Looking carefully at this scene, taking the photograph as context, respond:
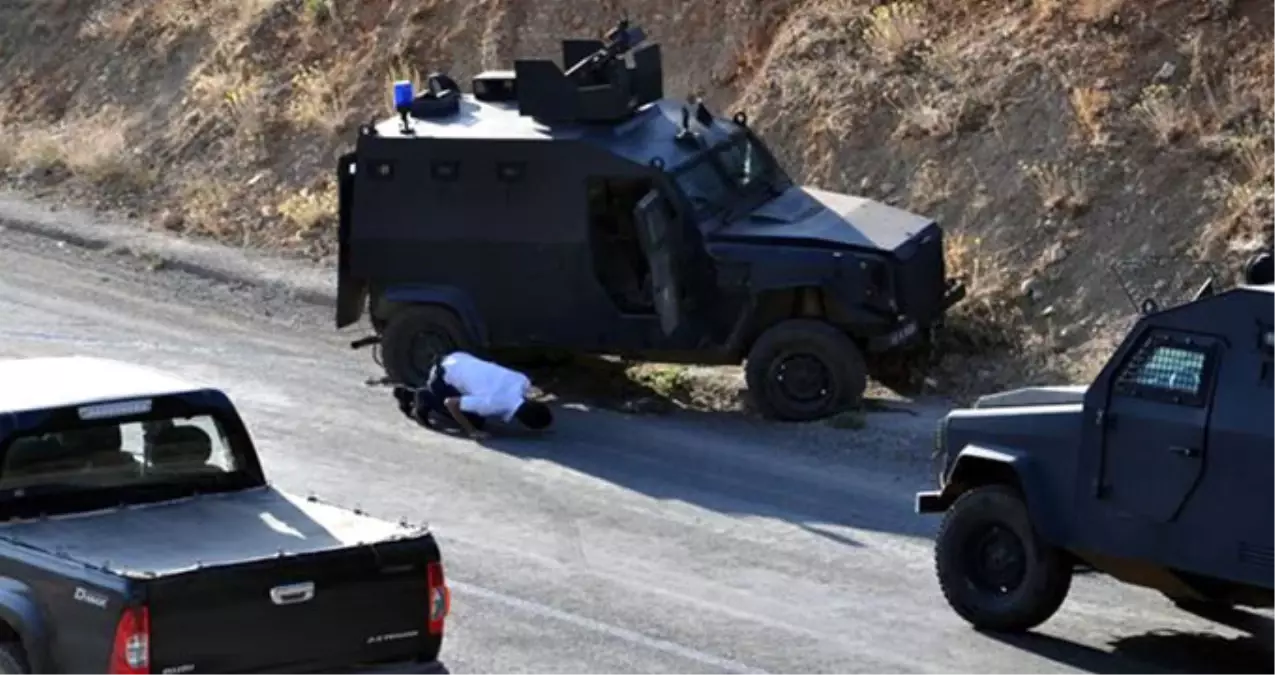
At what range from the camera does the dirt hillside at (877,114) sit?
870 inches

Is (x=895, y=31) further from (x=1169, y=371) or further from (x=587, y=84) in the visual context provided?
(x=1169, y=371)

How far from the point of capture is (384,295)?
21016 mm

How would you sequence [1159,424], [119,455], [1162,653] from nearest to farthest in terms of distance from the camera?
[119,455] < [1159,424] < [1162,653]

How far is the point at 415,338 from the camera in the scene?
2112cm

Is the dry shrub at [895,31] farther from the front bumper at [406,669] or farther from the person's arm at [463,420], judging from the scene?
the front bumper at [406,669]

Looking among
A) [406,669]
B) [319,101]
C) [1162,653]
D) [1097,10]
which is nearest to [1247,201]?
[1097,10]

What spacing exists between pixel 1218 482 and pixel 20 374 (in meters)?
5.67

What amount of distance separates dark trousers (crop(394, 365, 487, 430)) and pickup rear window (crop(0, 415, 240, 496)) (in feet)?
24.1

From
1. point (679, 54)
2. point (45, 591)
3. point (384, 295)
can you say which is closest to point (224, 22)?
point (679, 54)

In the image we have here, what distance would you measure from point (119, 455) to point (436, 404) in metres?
7.96

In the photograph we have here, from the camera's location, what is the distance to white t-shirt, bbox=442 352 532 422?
19562mm

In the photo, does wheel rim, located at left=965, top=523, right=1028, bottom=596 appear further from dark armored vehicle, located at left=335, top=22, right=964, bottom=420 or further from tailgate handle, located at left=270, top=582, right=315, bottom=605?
dark armored vehicle, located at left=335, top=22, right=964, bottom=420

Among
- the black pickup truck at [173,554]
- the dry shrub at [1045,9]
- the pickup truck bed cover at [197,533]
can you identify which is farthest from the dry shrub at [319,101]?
the pickup truck bed cover at [197,533]

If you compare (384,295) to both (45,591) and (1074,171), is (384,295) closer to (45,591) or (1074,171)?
(1074,171)
